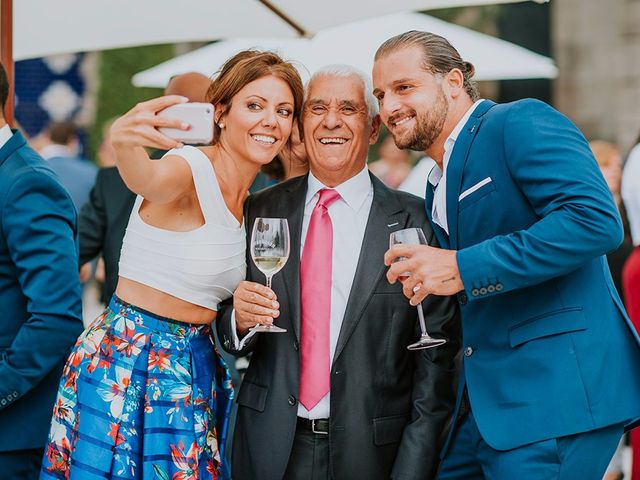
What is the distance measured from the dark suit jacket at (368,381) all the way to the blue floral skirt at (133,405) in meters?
0.21

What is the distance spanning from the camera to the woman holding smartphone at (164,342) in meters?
3.24

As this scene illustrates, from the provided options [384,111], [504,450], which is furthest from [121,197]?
[504,450]

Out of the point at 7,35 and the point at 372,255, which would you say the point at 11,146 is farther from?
the point at 372,255

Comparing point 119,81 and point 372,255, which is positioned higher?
point 119,81

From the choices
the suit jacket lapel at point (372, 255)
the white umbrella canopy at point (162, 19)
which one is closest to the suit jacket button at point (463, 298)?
the suit jacket lapel at point (372, 255)

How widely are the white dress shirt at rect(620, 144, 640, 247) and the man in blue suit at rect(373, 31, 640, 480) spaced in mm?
3076

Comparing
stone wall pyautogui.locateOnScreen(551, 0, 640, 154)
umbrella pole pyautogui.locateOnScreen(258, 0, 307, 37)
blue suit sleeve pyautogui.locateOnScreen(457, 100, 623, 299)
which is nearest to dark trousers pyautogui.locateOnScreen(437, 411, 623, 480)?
blue suit sleeve pyautogui.locateOnScreen(457, 100, 623, 299)

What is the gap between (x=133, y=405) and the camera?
3.26 m

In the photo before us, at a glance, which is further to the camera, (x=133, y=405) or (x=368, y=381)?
(x=368, y=381)

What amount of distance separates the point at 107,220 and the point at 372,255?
2066 mm

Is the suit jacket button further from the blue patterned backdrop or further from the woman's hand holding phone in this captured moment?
the blue patterned backdrop

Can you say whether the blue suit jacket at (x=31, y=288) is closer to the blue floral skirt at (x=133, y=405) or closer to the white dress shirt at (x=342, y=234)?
the blue floral skirt at (x=133, y=405)

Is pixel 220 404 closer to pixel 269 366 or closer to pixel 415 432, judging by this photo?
pixel 269 366

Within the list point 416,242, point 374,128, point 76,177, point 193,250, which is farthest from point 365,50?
point 416,242
